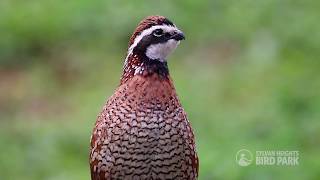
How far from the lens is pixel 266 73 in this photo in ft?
34.3

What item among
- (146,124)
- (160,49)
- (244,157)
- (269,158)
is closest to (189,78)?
(244,157)

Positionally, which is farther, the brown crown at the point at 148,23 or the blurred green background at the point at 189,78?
the blurred green background at the point at 189,78

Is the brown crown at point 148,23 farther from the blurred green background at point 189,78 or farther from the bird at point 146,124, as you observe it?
the blurred green background at point 189,78

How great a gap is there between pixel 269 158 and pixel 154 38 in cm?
296

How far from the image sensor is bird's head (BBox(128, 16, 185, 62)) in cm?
587

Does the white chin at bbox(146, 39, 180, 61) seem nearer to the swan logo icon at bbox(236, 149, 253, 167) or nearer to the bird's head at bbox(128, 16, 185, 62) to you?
the bird's head at bbox(128, 16, 185, 62)

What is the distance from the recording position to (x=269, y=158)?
28.1 ft

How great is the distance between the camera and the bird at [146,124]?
5.73 m

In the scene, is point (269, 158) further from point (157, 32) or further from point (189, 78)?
point (157, 32)

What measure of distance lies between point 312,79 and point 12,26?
134 inches

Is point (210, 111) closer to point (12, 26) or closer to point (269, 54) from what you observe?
point (269, 54)

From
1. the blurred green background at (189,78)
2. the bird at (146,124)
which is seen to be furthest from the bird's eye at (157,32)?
the blurred green background at (189,78)

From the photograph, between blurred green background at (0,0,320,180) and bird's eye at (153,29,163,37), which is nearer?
bird's eye at (153,29,163,37)

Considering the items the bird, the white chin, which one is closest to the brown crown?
the bird
